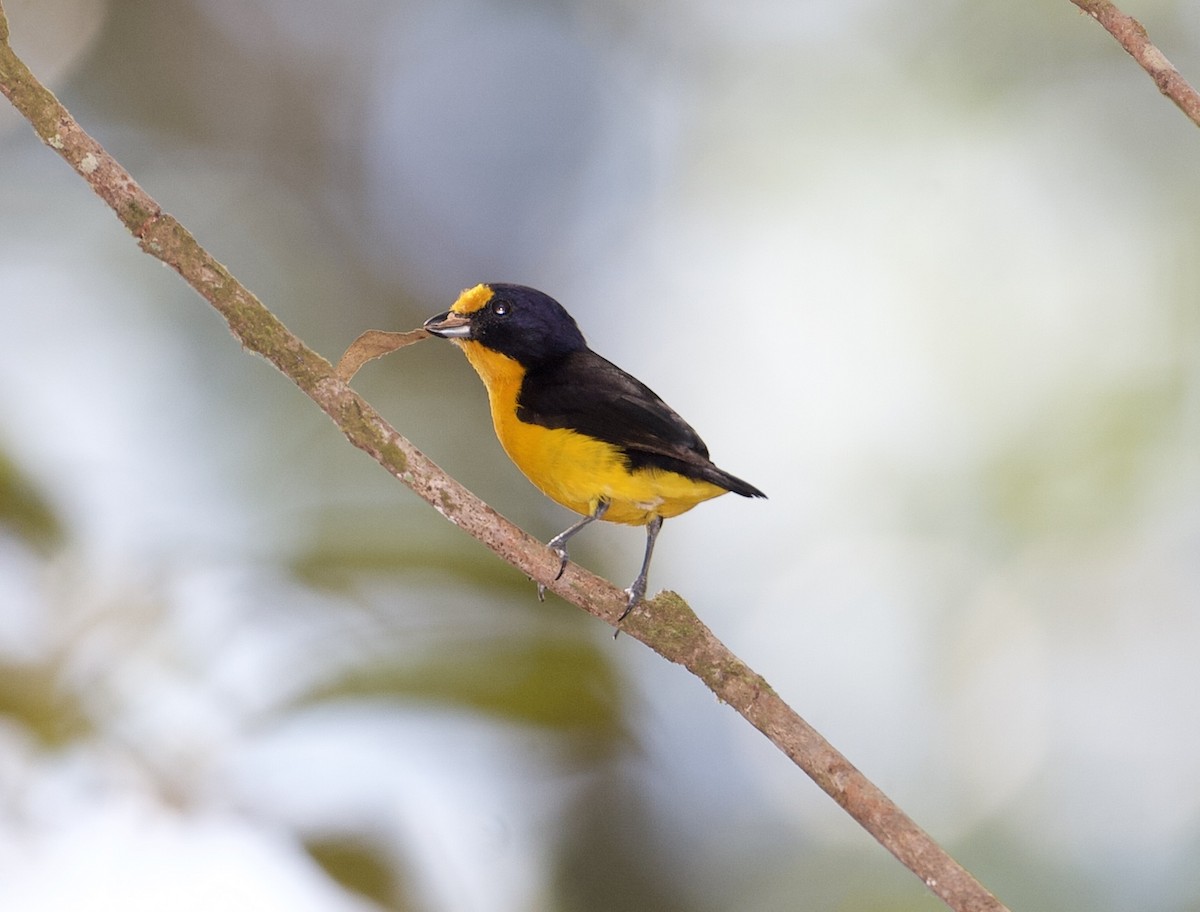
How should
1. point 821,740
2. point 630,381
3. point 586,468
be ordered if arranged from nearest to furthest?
1. point 821,740
2. point 586,468
3. point 630,381

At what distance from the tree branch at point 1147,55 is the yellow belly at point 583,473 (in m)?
0.94

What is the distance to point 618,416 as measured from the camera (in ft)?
7.15

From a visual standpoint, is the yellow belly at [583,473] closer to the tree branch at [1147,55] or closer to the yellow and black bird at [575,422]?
the yellow and black bird at [575,422]

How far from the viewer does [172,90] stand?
4066 mm

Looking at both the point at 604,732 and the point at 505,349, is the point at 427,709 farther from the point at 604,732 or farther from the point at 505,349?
the point at 505,349

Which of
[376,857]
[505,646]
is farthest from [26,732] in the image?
[505,646]

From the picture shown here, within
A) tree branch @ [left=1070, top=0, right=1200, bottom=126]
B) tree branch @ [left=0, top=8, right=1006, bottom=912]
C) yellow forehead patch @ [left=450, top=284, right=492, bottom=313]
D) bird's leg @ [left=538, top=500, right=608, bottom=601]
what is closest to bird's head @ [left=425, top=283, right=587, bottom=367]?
yellow forehead patch @ [left=450, top=284, right=492, bottom=313]

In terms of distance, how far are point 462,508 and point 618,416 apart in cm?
45

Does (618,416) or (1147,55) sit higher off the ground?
(1147,55)

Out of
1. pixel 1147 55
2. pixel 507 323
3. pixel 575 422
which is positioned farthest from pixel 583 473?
pixel 1147 55

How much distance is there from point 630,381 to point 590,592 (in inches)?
21.3

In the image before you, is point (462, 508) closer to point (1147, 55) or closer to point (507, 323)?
point (507, 323)

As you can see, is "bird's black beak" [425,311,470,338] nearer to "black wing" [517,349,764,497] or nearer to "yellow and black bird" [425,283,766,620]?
"yellow and black bird" [425,283,766,620]

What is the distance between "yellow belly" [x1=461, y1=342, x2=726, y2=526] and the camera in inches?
85.8
